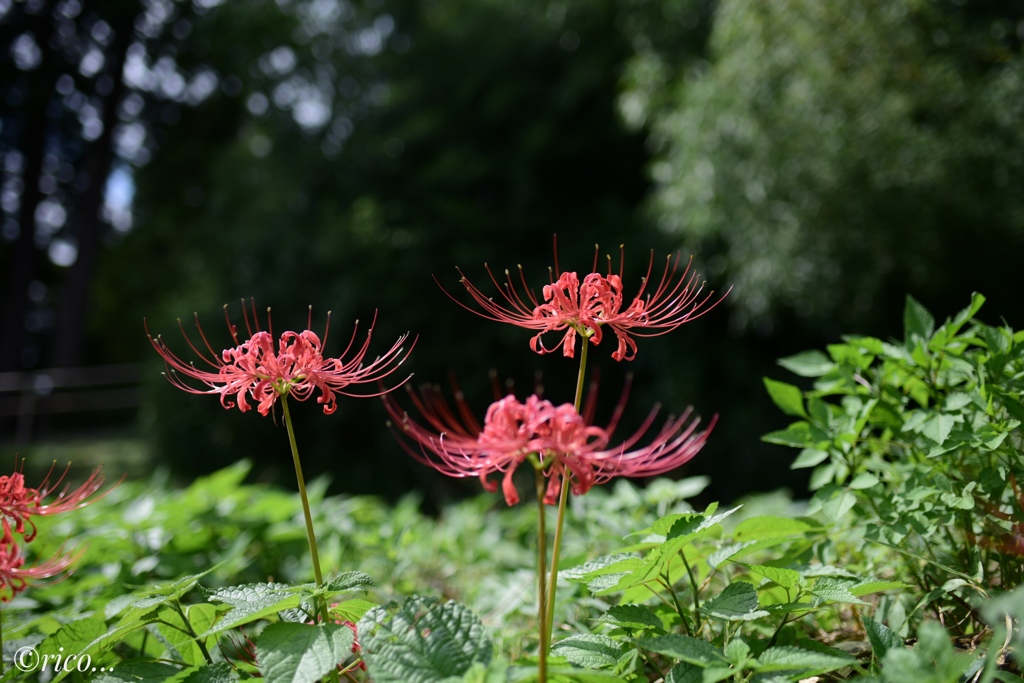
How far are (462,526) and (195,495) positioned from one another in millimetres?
1002

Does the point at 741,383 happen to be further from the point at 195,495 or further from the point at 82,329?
the point at 82,329

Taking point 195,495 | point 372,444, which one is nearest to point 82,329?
point 372,444

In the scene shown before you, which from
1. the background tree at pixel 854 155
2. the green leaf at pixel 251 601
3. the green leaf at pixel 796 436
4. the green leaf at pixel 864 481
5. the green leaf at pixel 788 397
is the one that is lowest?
the green leaf at pixel 251 601

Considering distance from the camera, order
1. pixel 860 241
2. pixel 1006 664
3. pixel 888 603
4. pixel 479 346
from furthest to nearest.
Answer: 1. pixel 479 346
2. pixel 860 241
3. pixel 888 603
4. pixel 1006 664

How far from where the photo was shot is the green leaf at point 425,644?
0.88m

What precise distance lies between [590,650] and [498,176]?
629cm

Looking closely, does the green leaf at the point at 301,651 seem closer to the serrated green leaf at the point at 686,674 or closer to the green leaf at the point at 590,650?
the green leaf at the point at 590,650

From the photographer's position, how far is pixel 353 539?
235cm

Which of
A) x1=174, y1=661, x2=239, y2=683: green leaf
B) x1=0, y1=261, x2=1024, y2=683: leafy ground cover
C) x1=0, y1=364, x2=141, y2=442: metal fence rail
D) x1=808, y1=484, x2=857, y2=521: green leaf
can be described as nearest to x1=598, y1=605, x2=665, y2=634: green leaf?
x1=0, y1=261, x2=1024, y2=683: leafy ground cover

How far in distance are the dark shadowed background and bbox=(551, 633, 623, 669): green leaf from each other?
283cm

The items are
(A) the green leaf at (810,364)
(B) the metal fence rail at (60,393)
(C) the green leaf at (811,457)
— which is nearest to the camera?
(C) the green leaf at (811,457)

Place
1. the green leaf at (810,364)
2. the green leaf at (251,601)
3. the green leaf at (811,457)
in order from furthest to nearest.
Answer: the green leaf at (810,364) → the green leaf at (811,457) → the green leaf at (251,601)

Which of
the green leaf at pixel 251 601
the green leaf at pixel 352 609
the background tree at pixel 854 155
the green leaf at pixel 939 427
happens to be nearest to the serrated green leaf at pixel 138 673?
the green leaf at pixel 251 601

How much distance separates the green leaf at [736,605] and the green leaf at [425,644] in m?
0.35
